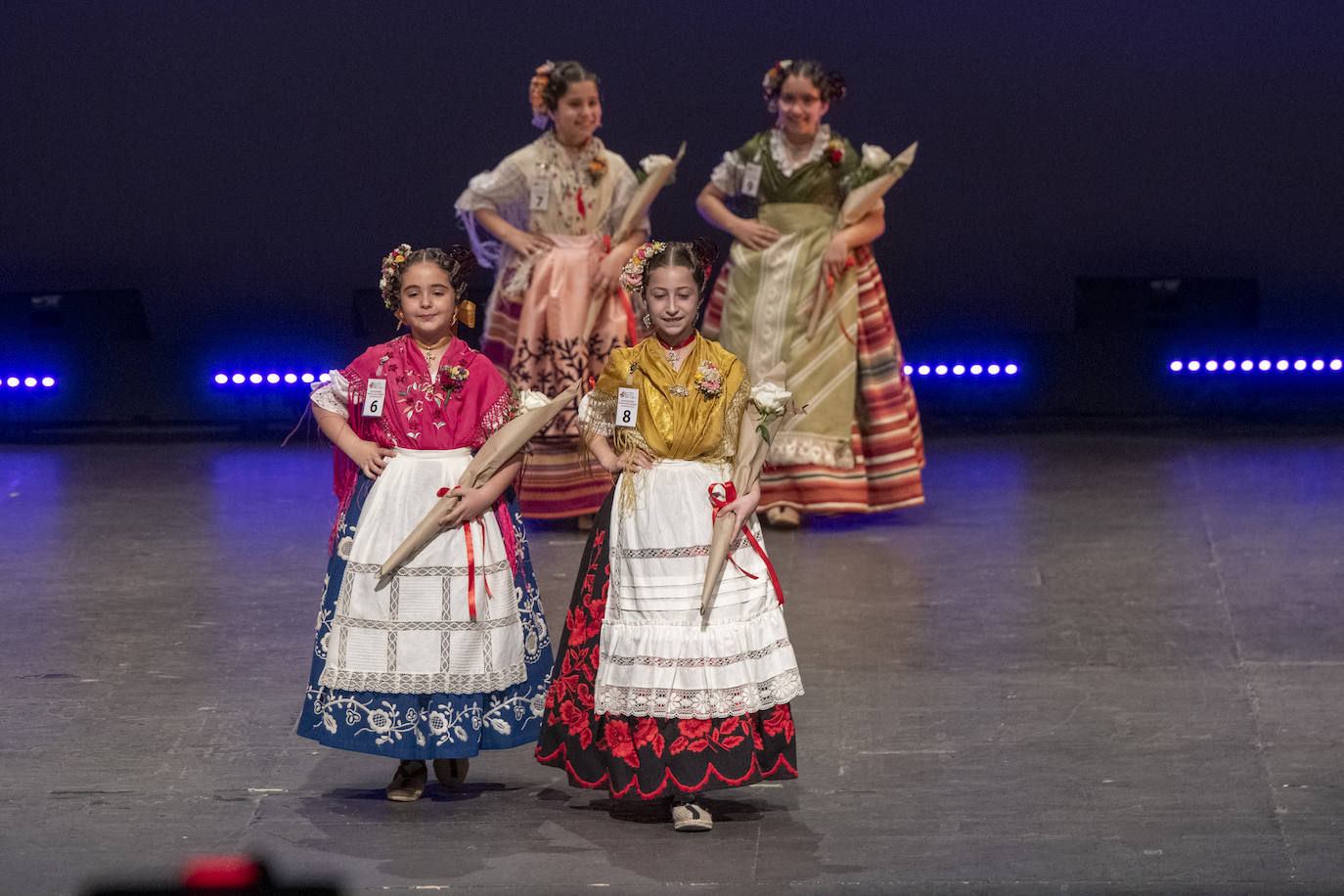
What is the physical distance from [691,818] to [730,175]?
3.38 meters

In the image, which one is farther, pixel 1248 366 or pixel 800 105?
pixel 1248 366

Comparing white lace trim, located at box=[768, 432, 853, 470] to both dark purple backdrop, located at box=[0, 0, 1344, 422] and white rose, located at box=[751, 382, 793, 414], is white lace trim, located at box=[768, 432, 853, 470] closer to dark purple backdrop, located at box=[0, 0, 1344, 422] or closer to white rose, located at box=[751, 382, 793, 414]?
dark purple backdrop, located at box=[0, 0, 1344, 422]

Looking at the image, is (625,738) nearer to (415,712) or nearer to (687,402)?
(415,712)

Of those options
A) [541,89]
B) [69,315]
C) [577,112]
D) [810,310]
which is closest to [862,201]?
[810,310]

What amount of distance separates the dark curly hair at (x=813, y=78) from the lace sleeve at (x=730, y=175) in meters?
0.21

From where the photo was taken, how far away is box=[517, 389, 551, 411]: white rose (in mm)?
3891

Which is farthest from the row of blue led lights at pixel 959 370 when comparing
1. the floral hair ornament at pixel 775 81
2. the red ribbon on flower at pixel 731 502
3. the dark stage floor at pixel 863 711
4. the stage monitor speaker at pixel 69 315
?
the red ribbon on flower at pixel 731 502

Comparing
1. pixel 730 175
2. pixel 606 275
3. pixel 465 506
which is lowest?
pixel 465 506

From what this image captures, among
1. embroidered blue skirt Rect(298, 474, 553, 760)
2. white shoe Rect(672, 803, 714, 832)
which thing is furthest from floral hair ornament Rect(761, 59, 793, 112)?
white shoe Rect(672, 803, 714, 832)

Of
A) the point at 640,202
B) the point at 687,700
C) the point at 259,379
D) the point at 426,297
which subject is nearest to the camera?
the point at 687,700

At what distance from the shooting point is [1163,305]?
8789mm

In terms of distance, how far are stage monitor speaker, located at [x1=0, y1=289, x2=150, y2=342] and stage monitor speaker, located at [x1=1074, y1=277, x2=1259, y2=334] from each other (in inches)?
163

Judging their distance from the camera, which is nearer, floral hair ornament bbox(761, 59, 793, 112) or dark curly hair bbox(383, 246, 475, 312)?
dark curly hair bbox(383, 246, 475, 312)

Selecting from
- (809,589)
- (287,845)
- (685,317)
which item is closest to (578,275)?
(809,589)
